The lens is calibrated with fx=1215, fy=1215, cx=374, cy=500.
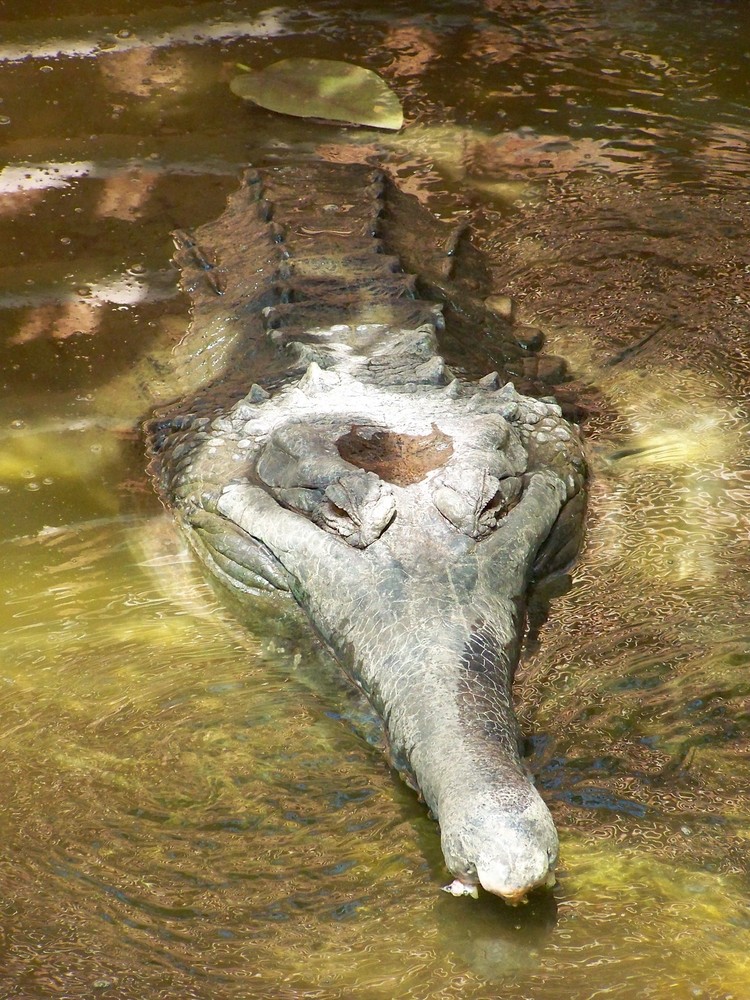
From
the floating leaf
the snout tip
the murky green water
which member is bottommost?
the murky green water

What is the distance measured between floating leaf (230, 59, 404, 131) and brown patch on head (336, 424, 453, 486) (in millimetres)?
3498

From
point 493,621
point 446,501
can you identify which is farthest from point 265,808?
point 446,501

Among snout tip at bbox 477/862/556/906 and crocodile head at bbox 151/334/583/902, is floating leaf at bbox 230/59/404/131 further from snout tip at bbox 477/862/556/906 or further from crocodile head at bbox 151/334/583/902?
snout tip at bbox 477/862/556/906

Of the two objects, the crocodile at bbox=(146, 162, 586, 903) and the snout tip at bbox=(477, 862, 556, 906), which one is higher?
the snout tip at bbox=(477, 862, 556, 906)

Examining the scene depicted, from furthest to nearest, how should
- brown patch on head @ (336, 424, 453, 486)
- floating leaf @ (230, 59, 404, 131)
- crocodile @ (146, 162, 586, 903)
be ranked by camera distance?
floating leaf @ (230, 59, 404, 131) → brown patch on head @ (336, 424, 453, 486) → crocodile @ (146, 162, 586, 903)

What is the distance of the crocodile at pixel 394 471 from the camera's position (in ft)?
9.95

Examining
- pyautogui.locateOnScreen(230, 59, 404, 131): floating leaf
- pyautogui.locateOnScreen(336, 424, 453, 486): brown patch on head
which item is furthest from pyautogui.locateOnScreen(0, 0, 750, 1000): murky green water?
pyautogui.locateOnScreen(336, 424, 453, 486): brown patch on head

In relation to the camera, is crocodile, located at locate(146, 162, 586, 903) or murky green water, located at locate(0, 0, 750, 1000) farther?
crocodile, located at locate(146, 162, 586, 903)

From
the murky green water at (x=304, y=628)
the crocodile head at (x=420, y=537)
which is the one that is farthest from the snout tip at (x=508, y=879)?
the murky green water at (x=304, y=628)

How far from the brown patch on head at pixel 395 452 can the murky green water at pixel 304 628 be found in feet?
1.90

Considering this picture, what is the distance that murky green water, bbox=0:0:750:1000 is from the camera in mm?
2695

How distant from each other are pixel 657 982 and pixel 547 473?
1.93 m

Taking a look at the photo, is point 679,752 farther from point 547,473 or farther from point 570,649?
point 547,473

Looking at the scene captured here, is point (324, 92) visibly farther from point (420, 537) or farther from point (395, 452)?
point (420, 537)
